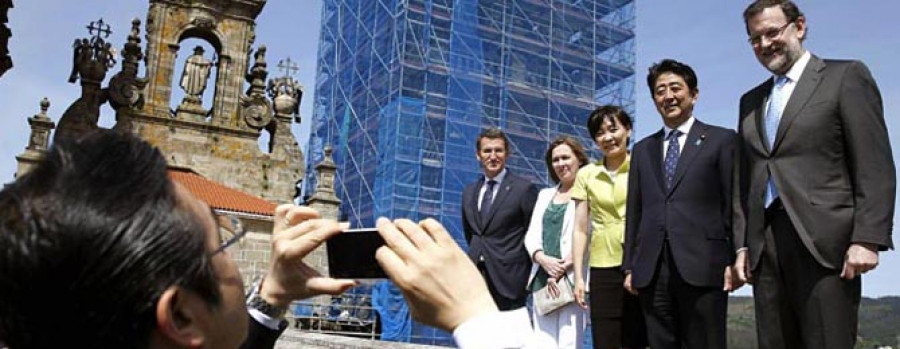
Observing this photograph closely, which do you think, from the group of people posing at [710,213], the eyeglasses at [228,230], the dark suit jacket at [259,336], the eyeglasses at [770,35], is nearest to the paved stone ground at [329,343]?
the group of people posing at [710,213]

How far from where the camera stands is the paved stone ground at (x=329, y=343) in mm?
5785

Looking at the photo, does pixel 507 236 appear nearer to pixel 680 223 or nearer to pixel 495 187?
pixel 495 187

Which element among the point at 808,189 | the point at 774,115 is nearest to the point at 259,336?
the point at 808,189

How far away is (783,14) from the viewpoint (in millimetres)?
2924

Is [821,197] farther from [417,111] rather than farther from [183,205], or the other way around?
[417,111]

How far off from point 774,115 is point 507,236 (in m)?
2.01

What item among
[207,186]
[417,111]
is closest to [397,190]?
[417,111]

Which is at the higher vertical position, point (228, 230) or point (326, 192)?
point (326, 192)

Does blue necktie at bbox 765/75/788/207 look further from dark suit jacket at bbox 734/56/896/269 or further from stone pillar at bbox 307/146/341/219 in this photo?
stone pillar at bbox 307/146/341/219

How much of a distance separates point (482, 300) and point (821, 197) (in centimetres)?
205

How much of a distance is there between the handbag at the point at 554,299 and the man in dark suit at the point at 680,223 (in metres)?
0.72

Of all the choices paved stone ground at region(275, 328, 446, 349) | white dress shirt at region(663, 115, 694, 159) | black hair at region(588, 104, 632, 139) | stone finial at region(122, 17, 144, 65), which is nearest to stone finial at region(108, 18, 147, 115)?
stone finial at region(122, 17, 144, 65)

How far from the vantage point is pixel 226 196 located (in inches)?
782

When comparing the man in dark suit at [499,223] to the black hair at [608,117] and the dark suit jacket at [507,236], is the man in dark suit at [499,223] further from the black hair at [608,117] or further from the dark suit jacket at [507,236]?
the black hair at [608,117]
